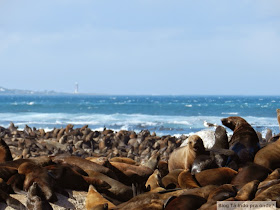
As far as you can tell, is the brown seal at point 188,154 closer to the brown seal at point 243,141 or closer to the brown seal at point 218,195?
the brown seal at point 243,141

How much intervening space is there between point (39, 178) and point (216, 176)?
198cm

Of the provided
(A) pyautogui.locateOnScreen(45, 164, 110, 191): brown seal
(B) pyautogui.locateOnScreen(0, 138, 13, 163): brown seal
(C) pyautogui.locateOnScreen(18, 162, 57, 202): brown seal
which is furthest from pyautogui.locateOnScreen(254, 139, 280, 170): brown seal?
(B) pyautogui.locateOnScreen(0, 138, 13, 163): brown seal

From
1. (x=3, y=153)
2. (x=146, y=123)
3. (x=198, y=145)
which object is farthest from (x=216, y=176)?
(x=146, y=123)

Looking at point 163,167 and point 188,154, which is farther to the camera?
point 163,167

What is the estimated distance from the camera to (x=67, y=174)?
504 centimetres

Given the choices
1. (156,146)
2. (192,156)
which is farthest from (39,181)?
(156,146)

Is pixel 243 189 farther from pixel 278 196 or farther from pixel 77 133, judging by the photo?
pixel 77 133

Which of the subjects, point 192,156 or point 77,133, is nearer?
point 192,156

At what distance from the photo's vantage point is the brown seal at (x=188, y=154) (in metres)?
5.76

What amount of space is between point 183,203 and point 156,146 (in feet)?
35.7

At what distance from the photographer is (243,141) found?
6.21 metres


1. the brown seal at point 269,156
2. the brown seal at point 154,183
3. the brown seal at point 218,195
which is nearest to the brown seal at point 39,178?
the brown seal at point 154,183

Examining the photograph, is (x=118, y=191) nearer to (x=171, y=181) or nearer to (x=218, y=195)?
(x=171, y=181)

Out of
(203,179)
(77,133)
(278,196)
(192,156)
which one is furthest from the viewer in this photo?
(77,133)
